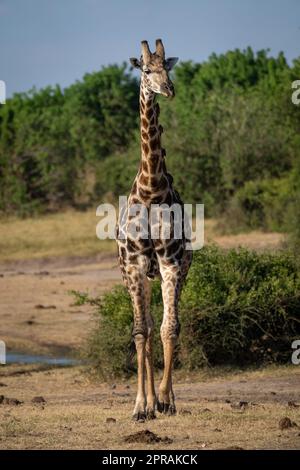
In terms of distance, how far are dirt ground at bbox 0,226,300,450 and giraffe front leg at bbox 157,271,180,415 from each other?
0.45 feet

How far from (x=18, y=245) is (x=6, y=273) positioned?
3715 mm

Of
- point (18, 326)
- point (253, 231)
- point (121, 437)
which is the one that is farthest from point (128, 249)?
point (253, 231)

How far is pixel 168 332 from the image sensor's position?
9469 millimetres

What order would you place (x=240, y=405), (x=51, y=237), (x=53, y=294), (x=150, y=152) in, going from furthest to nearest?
1. (x=51, y=237)
2. (x=53, y=294)
3. (x=240, y=405)
4. (x=150, y=152)

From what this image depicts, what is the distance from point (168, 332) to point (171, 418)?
0.68 m

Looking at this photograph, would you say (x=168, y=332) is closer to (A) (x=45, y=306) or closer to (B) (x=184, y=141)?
(A) (x=45, y=306)

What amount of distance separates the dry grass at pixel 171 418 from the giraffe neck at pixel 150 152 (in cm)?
184

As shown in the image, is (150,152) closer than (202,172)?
Yes

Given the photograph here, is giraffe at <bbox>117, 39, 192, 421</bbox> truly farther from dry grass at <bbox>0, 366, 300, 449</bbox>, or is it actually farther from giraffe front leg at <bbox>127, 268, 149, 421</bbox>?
dry grass at <bbox>0, 366, 300, 449</bbox>

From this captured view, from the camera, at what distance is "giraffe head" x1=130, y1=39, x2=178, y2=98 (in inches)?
362

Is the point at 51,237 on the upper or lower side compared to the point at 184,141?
lower

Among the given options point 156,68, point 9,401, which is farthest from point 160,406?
point 156,68
